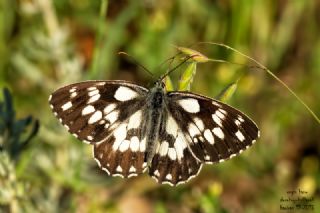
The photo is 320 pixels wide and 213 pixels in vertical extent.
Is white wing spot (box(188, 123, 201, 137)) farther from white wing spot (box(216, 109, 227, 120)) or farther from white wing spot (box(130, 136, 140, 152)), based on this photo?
white wing spot (box(130, 136, 140, 152))

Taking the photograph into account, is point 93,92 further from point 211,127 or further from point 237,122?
point 237,122

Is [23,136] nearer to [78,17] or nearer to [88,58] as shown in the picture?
[78,17]

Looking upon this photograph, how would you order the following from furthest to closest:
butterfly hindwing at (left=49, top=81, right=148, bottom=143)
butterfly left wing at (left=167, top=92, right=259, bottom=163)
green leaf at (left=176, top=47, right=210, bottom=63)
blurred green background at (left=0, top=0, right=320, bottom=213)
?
blurred green background at (left=0, top=0, right=320, bottom=213)
butterfly hindwing at (left=49, top=81, right=148, bottom=143)
butterfly left wing at (left=167, top=92, right=259, bottom=163)
green leaf at (left=176, top=47, right=210, bottom=63)

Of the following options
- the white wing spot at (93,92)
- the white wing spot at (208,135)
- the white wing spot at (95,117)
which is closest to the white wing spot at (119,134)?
the white wing spot at (95,117)

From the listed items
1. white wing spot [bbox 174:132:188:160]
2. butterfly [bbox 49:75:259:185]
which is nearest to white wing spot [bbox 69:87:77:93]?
butterfly [bbox 49:75:259:185]

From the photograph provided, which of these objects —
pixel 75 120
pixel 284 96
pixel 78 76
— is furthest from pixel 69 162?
pixel 284 96

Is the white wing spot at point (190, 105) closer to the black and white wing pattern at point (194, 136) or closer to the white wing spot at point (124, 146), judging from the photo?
the black and white wing pattern at point (194, 136)
